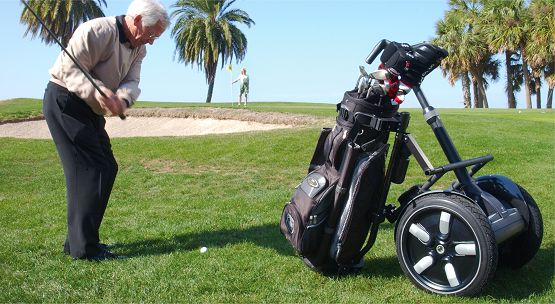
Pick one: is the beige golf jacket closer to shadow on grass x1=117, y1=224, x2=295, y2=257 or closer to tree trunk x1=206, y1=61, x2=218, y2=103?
shadow on grass x1=117, y1=224, x2=295, y2=257

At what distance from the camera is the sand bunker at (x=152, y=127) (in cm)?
2275

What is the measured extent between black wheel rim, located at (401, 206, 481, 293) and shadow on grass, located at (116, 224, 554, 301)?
25 centimetres

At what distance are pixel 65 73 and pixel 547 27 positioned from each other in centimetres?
4860

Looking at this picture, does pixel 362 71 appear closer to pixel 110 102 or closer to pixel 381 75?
pixel 381 75

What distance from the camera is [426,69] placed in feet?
13.1

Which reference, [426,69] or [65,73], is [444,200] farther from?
[65,73]

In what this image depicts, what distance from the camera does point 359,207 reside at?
4020 mm

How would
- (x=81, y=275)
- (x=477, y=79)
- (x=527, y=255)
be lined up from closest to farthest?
(x=527, y=255), (x=81, y=275), (x=477, y=79)

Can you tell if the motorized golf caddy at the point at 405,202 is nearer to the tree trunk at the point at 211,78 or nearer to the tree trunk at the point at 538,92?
the tree trunk at the point at 211,78

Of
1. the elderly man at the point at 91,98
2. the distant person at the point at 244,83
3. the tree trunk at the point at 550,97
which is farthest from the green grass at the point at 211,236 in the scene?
the tree trunk at the point at 550,97

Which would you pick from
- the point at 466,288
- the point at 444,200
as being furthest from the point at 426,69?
the point at 466,288

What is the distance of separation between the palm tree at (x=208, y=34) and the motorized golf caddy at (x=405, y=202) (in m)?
45.6

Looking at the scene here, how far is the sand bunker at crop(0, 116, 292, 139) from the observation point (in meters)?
22.8

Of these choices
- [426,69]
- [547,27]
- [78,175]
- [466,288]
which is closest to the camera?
[466,288]
